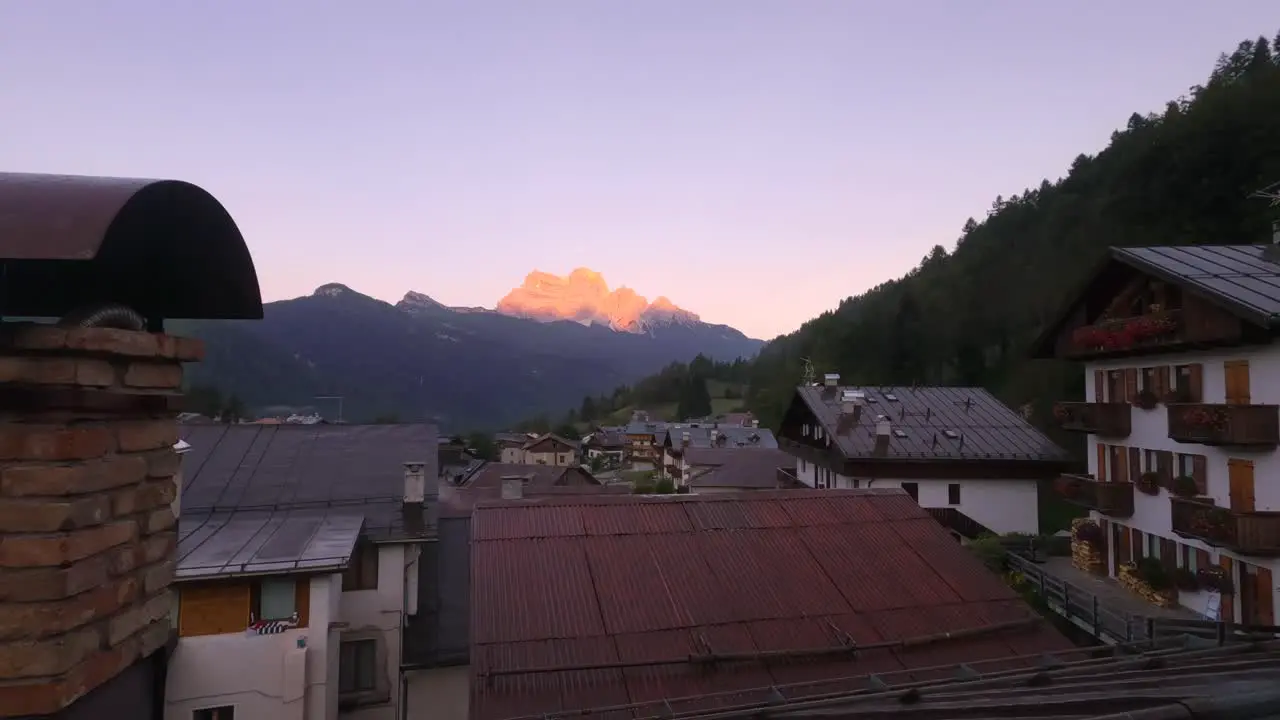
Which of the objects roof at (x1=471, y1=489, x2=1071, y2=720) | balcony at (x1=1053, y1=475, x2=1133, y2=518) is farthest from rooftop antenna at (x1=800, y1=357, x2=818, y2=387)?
roof at (x1=471, y1=489, x2=1071, y2=720)

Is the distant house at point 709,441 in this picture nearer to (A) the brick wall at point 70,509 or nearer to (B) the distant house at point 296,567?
(B) the distant house at point 296,567

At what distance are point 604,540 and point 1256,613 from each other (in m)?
14.7

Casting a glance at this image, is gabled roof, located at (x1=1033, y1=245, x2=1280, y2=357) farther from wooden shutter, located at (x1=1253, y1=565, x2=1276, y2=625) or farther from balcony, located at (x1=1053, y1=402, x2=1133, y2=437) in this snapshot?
wooden shutter, located at (x1=1253, y1=565, x2=1276, y2=625)

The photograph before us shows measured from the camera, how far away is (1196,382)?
54.8 feet

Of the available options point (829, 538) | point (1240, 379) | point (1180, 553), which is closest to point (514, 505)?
point (829, 538)

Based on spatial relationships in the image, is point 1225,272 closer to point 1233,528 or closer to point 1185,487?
point 1185,487

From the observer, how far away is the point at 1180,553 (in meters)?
17.6

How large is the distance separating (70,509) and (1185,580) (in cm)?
2116

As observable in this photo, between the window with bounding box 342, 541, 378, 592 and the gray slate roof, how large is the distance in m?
18.4

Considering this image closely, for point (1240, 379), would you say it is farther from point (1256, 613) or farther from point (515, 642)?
point (515, 642)

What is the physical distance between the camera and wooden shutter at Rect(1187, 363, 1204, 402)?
652 inches

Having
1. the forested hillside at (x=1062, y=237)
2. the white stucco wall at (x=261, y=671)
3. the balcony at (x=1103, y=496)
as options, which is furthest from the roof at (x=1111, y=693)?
the forested hillside at (x=1062, y=237)

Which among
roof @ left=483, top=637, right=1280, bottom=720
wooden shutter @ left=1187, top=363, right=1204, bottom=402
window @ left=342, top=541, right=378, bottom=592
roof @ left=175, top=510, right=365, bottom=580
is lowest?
window @ left=342, top=541, right=378, bottom=592

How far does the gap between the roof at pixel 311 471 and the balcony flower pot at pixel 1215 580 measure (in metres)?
17.3
